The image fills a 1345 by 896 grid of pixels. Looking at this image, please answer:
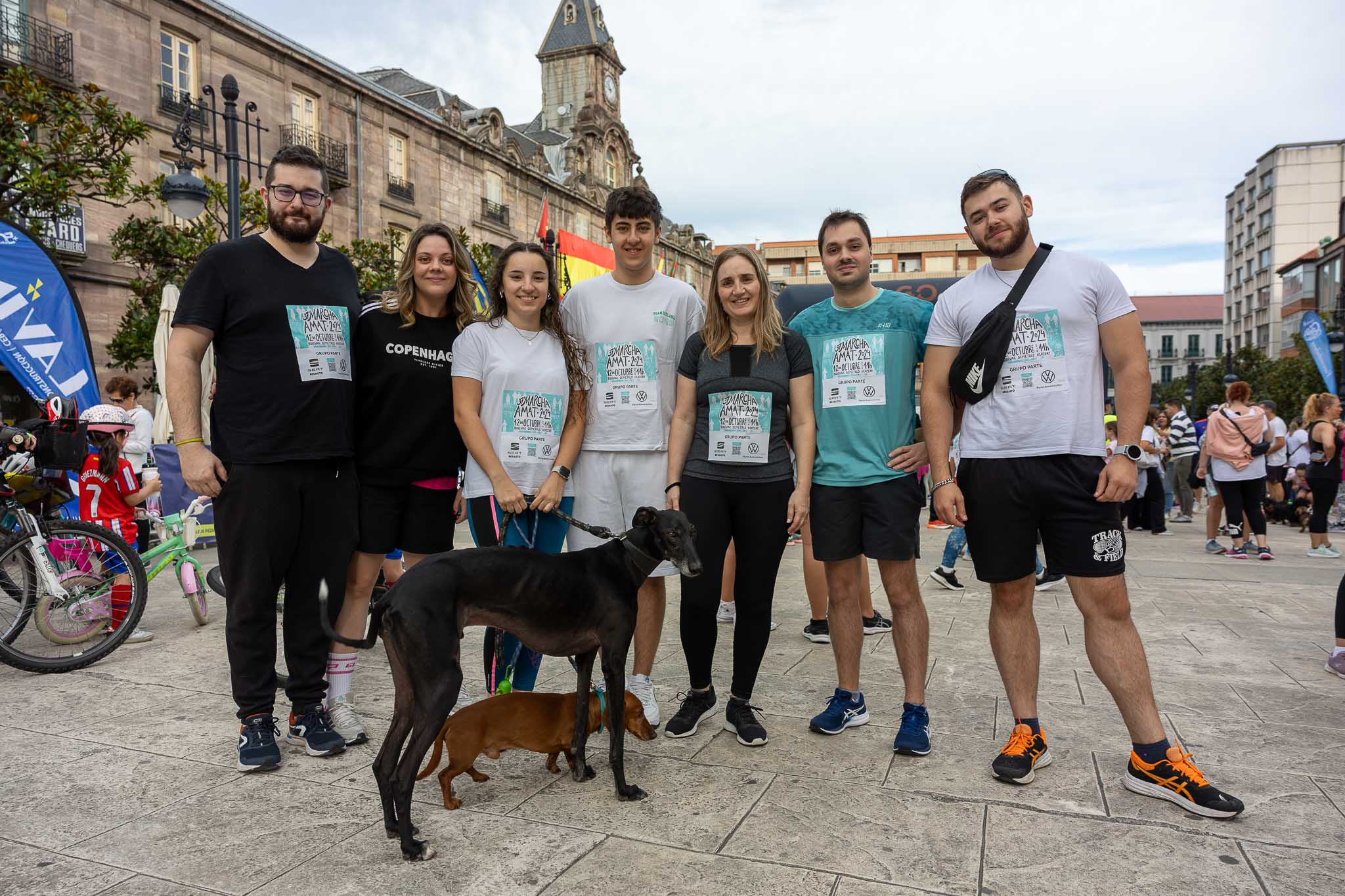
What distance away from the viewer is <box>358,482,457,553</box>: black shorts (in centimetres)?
370

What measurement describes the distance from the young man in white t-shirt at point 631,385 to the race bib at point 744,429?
1.12 ft

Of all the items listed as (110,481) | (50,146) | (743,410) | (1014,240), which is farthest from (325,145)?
(1014,240)

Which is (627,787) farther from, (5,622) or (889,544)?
(5,622)

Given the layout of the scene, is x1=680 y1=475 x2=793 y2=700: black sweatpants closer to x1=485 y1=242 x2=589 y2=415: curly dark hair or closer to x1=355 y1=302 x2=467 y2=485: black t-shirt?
x1=485 y1=242 x2=589 y2=415: curly dark hair

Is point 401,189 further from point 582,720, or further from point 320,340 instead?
point 582,720

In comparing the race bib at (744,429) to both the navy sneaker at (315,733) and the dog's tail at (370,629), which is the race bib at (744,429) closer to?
the dog's tail at (370,629)

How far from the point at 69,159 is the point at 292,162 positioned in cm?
972

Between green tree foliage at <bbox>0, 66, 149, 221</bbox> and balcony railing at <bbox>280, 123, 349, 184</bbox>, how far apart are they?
46.0 ft

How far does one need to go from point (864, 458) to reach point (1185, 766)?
1.60m

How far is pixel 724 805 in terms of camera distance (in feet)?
9.71

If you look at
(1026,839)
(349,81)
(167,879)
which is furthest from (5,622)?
(349,81)

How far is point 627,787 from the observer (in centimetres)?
301

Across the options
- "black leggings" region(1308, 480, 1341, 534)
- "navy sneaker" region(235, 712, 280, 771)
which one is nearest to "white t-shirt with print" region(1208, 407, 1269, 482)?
"black leggings" region(1308, 480, 1341, 534)

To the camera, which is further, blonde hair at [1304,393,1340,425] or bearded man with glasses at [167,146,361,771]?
blonde hair at [1304,393,1340,425]
